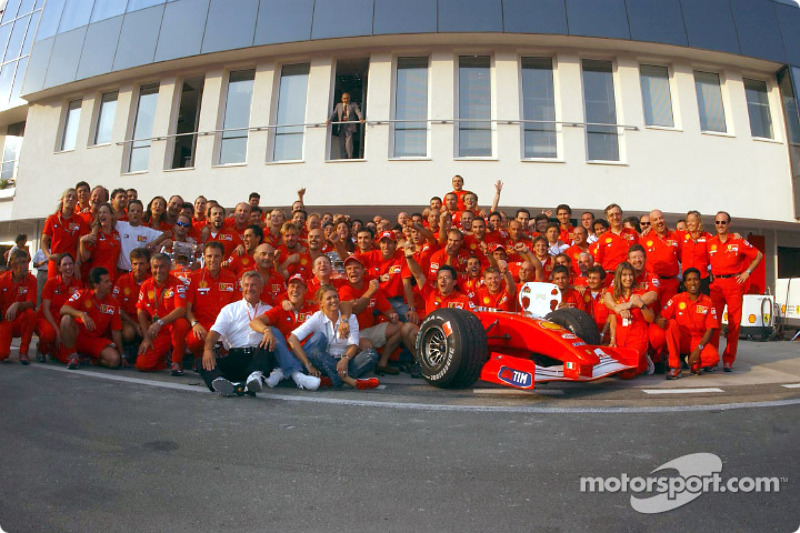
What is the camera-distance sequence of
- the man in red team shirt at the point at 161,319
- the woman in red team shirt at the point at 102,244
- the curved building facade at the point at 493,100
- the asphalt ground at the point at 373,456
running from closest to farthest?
the asphalt ground at the point at 373,456 → the man in red team shirt at the point at 161,319 → the woman in red team shirt at the point at 102,244 → the curved building facade at the point at 493,100

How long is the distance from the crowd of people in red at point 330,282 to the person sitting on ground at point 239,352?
0.07m

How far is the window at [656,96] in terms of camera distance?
48.8 feet

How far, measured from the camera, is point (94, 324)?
674 cm

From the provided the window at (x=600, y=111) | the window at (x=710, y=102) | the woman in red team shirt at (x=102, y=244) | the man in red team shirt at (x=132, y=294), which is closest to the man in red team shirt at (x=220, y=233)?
the man in red team shirt at (x=132, y=294)

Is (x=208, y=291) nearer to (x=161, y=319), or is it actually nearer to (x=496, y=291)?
(x=161, y=319)

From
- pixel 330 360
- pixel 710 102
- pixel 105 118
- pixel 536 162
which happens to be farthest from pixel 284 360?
pixel 105 118

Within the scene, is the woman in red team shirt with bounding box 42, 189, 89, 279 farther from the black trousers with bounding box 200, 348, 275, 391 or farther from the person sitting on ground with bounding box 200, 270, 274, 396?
the black trousers with bounding box 200, 348, 275, 391

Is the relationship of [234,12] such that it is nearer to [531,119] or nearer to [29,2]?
[531,119]

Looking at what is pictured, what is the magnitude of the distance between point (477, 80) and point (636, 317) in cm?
1003

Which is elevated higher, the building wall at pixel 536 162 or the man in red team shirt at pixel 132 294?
the building wall at pixel 536 162

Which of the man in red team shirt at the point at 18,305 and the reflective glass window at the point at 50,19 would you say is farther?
the reflective glass window at the point at 50,19

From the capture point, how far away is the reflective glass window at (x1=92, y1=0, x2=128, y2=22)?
17.0 meters

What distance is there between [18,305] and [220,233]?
276 centimetres

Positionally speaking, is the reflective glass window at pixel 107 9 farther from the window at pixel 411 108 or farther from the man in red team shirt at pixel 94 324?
the man in red team shirt at pixel 94 324
